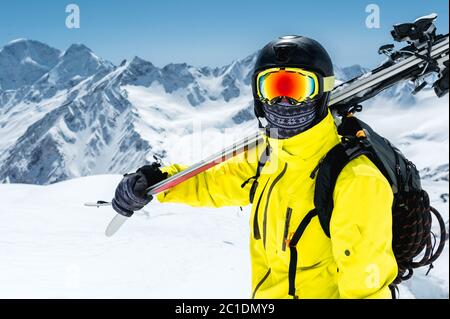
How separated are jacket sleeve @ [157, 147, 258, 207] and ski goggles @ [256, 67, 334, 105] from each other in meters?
0.89

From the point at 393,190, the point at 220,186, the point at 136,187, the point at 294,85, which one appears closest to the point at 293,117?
the point at 294,85

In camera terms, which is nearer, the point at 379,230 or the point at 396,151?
the point at 379,230

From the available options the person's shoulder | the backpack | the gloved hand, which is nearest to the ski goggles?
the backpack

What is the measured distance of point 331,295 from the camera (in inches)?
133

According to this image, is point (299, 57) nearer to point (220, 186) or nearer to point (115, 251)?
point (220, 186)

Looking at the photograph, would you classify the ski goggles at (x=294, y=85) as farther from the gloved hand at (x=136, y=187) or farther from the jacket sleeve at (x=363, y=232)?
the gloved hand at (x=136, y=187)

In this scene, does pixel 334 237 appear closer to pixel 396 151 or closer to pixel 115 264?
pixel 396 151

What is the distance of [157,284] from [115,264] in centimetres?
124

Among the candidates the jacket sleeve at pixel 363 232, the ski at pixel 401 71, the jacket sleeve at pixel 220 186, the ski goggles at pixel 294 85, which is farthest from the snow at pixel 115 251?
the jacket sleeve at pixel 363 232

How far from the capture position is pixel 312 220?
10.6 ft

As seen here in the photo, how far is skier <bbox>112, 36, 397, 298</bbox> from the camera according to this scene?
2.87m

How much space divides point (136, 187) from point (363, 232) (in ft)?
7.40

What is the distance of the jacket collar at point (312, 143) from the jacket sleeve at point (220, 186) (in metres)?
0.86
